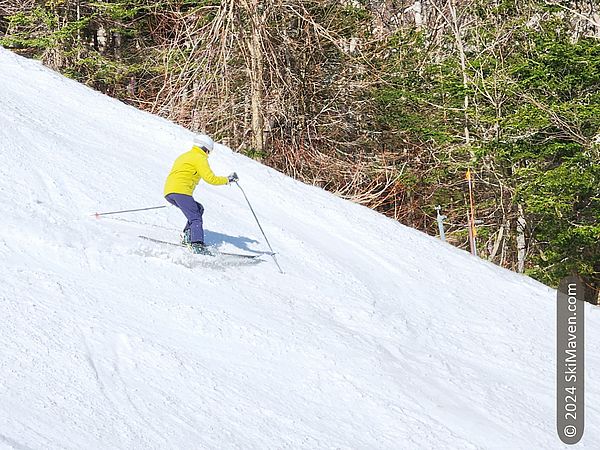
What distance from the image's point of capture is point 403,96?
2112 cm

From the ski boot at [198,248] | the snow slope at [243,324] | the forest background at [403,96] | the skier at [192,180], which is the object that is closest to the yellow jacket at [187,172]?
the skier at [192,180]

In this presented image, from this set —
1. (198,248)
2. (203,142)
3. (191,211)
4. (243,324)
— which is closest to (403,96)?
(203,142)

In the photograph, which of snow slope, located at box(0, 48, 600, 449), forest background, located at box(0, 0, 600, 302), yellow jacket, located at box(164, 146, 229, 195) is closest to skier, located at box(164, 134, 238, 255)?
yellow jacket, located at box(164, 146, 229, 195)

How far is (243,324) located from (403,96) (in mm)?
13779

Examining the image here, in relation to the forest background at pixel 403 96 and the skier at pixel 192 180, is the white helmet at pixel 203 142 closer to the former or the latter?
the skier at pixel 192 180

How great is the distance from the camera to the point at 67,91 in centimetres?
1608

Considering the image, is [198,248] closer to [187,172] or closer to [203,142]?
[187,172]

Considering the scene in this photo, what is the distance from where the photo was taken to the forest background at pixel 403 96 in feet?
57.3

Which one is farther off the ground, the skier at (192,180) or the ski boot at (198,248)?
the skier at (192,180)

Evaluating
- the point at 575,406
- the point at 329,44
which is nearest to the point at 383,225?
the point at 575,406

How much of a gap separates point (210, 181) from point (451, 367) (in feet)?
11.2

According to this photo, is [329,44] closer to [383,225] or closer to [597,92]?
[597,92]

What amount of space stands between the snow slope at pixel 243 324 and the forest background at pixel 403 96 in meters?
5.73

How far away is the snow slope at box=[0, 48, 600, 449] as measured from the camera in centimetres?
659
